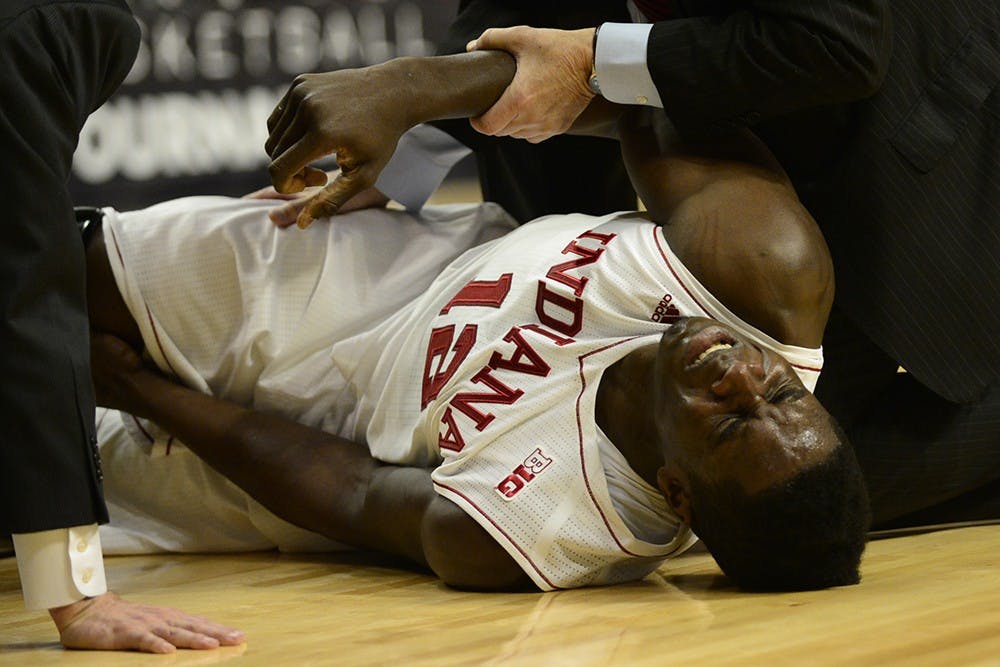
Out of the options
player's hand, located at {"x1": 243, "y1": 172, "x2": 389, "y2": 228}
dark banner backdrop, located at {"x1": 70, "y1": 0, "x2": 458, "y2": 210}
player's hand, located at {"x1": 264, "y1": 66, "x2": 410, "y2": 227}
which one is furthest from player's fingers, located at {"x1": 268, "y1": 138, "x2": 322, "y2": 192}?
dark banner backdrop, located at {"x1": 70, "y1": 0, "x2": 458, "y2": 210}

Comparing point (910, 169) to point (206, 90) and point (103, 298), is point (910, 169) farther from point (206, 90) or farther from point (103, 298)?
point (206, 90)

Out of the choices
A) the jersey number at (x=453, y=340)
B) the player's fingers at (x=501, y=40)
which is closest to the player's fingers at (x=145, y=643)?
the jersey number at (x=453, y=340)

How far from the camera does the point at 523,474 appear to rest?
1825mm

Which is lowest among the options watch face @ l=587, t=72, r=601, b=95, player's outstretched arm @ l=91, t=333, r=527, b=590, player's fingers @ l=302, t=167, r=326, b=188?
player's outstretched arm @ l=91, t=333, r=527, b=590

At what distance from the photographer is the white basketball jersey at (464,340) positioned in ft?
5.99

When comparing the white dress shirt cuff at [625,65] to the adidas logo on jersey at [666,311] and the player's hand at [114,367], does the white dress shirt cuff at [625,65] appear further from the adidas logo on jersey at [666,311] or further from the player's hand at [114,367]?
the player's hand at [114,367]

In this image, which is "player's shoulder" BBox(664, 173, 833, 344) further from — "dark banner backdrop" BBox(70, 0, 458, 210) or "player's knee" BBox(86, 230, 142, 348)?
"dark banner backdrop" BBox(70, 0, 458, 210)

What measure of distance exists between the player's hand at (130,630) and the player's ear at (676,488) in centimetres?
59

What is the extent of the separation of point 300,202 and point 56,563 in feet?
3.41

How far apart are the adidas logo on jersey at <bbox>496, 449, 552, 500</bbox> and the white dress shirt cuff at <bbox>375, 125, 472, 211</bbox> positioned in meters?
0.80

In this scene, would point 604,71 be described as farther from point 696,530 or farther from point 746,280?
point 696,530

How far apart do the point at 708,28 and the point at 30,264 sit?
109cm

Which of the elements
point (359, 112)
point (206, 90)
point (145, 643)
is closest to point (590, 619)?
point (145, 643)

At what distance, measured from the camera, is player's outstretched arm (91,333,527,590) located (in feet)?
6.13
